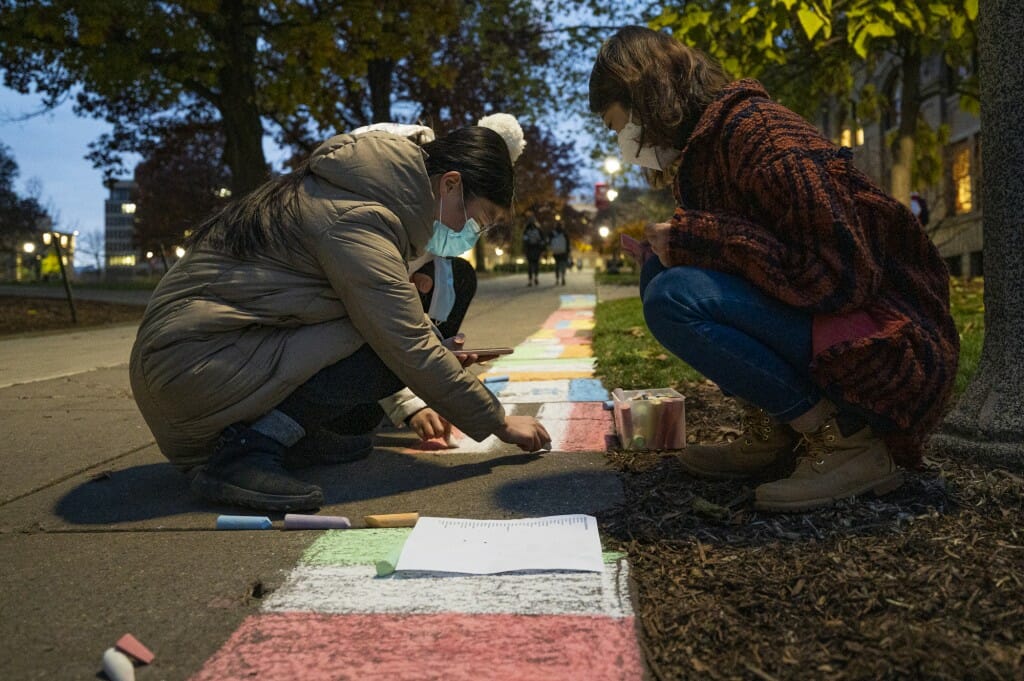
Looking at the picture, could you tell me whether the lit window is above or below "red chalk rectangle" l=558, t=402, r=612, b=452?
above

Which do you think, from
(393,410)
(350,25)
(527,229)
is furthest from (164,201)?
(393,410)

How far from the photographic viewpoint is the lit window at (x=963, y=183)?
67.6 ft

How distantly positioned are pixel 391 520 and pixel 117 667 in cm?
96

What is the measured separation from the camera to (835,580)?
70.3 inches

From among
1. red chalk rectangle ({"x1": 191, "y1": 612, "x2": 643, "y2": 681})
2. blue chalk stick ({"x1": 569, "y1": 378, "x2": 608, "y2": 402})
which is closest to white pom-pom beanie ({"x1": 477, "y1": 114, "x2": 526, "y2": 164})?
blue chalk stick ({"x1": 569, "y1": 378, "x2": 608, "y2": 402})

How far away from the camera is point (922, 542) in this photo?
197cm

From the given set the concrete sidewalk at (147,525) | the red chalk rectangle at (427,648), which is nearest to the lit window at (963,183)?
the concrete sidewalk at (147,525)

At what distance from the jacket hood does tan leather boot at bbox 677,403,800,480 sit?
1.17m

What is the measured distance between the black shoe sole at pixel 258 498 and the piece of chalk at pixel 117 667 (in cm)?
95

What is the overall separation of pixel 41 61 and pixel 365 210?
581 inches

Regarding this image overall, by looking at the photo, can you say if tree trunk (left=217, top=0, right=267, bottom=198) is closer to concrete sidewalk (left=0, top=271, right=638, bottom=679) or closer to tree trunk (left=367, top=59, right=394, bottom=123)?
tree trunk (left=367, top=59, right=394, bottom=123)

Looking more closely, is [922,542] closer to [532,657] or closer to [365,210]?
[532,657]

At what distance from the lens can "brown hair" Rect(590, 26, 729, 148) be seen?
2.43 metres

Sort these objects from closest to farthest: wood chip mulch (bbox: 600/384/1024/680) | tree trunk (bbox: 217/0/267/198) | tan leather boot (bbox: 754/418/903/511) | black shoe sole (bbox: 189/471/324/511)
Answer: wood chip mulch (bbox: 600/384/1024/680)
tan leather boot (bbox: 754/418/903/511)
black shoe sole (bbox: 189/471/324/511)
tree trunk (bbox: 217/0/267/198)
